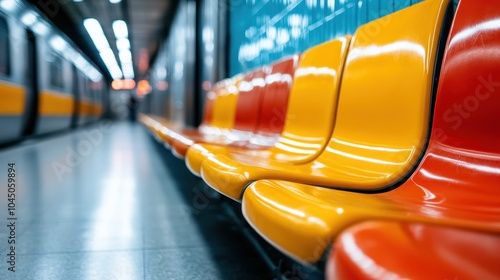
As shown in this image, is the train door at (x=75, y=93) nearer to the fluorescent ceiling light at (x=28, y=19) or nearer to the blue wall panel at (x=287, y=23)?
the fluorescent ceiling light at (x=28, y=19)

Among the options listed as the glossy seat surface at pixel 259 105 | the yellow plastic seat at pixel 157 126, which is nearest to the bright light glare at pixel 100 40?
the yellow plastic seat at pixel 157 126

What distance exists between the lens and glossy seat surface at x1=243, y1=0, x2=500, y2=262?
0.61 metres

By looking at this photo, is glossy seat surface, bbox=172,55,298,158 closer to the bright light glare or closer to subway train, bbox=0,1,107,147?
subway train, bbox=0,1,107,147

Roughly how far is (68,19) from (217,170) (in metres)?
13.0

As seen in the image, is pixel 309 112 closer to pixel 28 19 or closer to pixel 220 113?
pixel 220 113

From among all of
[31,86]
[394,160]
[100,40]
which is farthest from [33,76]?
[100,40]

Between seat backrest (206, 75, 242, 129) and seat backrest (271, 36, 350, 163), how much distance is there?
1.46 metres

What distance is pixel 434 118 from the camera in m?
1.03

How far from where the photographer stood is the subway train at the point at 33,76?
5.25 metres

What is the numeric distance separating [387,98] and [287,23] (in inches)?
76.2

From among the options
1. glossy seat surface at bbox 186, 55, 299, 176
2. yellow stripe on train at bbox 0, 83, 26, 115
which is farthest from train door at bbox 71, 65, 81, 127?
glossy seat surface at bbox 186, 55, 299, 176

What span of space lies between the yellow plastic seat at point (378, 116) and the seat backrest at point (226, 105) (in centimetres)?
195

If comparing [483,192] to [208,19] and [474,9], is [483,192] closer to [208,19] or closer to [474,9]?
[474,9]

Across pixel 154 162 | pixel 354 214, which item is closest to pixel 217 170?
pixel 354 214
